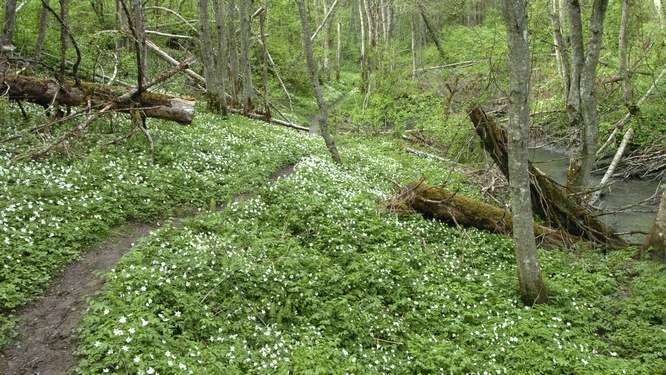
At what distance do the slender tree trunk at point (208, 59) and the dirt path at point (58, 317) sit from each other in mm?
11663

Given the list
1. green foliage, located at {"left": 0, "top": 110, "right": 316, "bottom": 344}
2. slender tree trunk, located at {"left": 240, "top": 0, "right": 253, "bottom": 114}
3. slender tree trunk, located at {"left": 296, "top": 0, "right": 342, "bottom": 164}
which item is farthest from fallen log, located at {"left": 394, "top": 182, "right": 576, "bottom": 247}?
slender tree trunk, located at {"left": 240, "top": 0, "right": 253, "bottom": 114}

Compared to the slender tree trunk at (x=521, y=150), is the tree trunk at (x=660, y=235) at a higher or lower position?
lower

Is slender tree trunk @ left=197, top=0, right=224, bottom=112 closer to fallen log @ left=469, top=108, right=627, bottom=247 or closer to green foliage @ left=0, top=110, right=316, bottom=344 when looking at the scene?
green foliage @ left=0, top=110, right=316, bottom=344

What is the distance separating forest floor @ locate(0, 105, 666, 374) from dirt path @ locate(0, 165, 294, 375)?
0.18ft

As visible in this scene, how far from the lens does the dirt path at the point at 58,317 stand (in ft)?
17.5

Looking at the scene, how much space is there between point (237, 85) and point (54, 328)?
19.1m

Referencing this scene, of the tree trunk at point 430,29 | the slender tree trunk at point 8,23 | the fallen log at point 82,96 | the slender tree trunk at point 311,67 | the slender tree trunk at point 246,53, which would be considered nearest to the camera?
the slender tree trunk at point 8,23

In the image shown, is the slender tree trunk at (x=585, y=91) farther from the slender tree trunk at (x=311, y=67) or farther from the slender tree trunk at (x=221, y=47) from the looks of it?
the slender tree trunk at (x=221, y=47)

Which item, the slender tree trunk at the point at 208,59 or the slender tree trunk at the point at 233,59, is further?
the slender tree trunk at the point at 233,59

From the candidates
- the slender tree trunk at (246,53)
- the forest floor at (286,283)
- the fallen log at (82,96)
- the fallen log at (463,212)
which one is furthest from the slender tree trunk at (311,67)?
the slender tree trunk at (246,53)

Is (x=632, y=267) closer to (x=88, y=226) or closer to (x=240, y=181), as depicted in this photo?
(x=240, y=181)

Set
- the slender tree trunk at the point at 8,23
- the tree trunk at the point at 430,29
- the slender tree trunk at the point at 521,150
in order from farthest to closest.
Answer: the tree trunk at the point at 430,29, the slender tree trunk at the point at 8,23, the slender tree trunk at the point at 521,150

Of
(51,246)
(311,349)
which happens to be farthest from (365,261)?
(51,246)

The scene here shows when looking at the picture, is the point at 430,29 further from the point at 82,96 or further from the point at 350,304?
the point at 350,304
